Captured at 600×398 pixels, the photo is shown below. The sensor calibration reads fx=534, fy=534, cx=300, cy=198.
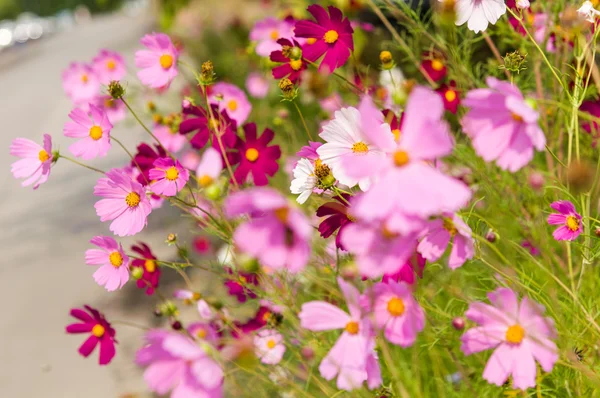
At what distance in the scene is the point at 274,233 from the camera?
1.44 ft

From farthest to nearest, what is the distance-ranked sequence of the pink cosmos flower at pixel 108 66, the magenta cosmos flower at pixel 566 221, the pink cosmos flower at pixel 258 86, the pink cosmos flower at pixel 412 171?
the pink cosmos flower at pixel 258 86
the pink cosmos flower at pixel 108 66
the magenta cosmos flower at pixel 566 221
the pink cosmos flower at pixel 412 171

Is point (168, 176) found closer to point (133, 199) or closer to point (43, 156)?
point (133, 199)

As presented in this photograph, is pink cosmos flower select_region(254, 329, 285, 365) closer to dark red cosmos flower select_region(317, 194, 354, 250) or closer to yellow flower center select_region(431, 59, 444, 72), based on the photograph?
dark red cosmos flower select_region(317, 194, 354, 250)

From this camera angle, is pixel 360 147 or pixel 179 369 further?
pixel 360 147

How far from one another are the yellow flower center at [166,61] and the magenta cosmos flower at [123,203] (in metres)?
0.35

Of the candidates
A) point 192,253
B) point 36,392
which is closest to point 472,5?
point 36,392

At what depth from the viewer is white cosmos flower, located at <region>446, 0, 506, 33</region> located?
2.32ft

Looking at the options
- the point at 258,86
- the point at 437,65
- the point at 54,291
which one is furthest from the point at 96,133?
the point at 258,86

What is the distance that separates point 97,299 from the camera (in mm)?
1934

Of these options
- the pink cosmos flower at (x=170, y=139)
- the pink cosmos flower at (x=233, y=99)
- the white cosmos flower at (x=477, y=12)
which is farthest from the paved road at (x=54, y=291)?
the white cosmos flower at (x=477, y=12)

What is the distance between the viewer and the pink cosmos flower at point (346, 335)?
57 cm

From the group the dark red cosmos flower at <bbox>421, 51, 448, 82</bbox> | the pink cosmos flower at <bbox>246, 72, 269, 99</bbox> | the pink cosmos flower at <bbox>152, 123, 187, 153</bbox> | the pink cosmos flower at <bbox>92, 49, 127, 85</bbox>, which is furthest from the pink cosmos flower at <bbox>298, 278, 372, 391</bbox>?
the pink cosmos flower at <bbox>246, 72, 269, 99</bbox>

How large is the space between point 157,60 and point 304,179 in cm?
47

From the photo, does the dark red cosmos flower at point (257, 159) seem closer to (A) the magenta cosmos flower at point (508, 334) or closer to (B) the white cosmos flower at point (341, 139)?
(B) the white cosmos flower at point (341, 139)
